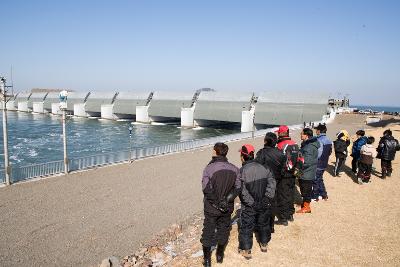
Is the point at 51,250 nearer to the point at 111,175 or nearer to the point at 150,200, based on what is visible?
the point at 150,200

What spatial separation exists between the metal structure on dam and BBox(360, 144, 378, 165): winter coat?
34.1 m

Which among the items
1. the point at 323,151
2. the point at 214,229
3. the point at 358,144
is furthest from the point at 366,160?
the point at 214,229

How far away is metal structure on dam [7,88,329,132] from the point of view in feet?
186

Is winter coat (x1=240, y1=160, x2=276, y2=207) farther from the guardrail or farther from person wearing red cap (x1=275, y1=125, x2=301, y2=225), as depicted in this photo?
the guardrail

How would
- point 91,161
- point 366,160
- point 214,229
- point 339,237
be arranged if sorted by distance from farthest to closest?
point 91,161 → point 366,160 → point 339,237 → point 214,229

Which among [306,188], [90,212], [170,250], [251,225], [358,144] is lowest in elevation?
[90,212]

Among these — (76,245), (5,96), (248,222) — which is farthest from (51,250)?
(5,96)

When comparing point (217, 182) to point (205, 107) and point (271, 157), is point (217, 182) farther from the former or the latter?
point (205, 107)

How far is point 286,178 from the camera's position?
742cm

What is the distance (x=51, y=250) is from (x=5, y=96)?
8.48 meters

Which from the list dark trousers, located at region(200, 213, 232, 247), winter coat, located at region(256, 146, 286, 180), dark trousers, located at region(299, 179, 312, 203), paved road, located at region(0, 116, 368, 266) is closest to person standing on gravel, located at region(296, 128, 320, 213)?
dark trousers, located at region(299, 179, 312, 203)

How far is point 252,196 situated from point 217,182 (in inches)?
34.4

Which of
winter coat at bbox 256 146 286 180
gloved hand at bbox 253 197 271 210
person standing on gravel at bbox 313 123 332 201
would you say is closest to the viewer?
gloved hand at bbox 253 197 271 210

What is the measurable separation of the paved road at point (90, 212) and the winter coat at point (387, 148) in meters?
7.35
